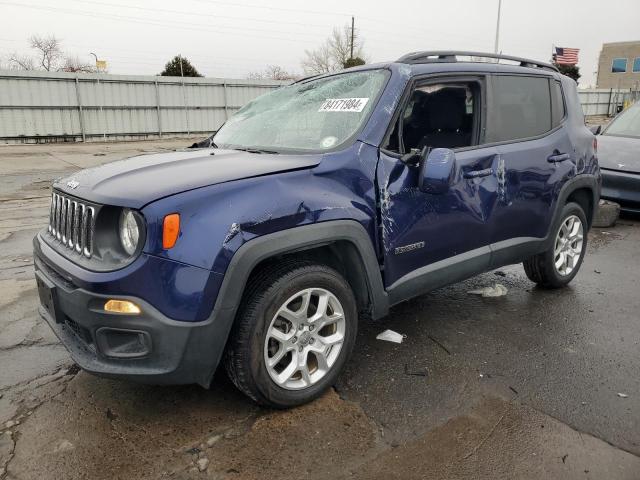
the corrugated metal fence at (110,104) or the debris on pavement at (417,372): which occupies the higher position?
A: the corrugated metal fence at (110,104)

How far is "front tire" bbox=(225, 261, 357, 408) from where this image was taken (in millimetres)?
2480

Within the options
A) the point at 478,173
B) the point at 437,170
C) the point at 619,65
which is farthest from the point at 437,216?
the point at 619,65

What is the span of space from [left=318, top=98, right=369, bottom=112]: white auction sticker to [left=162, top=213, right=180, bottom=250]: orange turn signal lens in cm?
139

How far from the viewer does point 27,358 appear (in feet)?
10.8

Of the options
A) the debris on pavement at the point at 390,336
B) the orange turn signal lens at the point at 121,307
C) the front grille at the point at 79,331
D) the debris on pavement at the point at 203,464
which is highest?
the orange turn signal lens at the point at 121,307

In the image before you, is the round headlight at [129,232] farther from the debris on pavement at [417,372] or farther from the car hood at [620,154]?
the car hood at [620,154]

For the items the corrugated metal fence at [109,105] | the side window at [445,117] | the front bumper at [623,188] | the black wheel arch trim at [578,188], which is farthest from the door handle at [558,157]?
the corrugated metal fence at [109,105]

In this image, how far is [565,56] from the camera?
34344 millimetres

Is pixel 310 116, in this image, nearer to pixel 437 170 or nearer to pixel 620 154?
pixel 437 170

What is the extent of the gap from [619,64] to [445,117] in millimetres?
69824

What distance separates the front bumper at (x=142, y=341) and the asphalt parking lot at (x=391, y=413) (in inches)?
14.9

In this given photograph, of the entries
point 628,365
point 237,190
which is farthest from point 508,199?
point 237,190

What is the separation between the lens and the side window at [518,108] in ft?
12.2

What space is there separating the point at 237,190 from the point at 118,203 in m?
0.53
